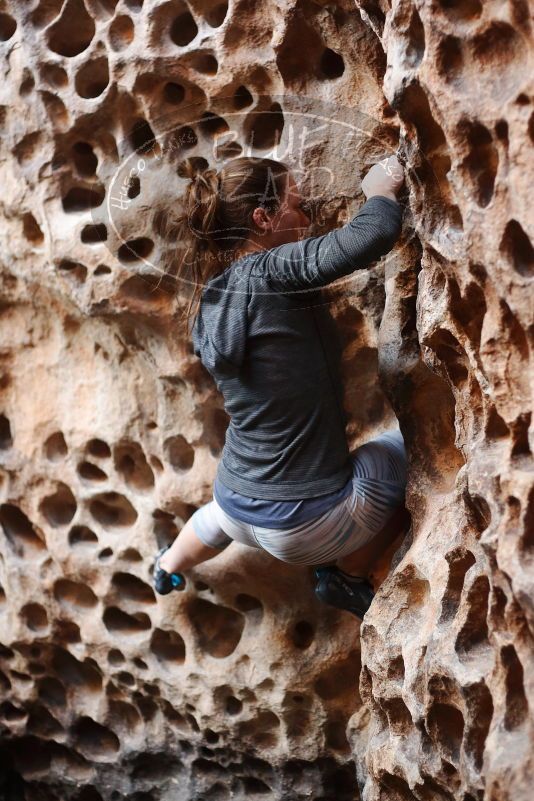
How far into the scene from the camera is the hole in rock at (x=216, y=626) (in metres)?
2.01

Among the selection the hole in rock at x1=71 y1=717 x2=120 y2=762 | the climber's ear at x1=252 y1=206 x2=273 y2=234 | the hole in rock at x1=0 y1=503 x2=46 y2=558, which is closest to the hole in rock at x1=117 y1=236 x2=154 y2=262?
the climber's ear at x1=252 y1=206 x2=273 y2=234

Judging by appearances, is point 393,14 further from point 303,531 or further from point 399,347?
point 303,531

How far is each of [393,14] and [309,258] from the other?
13.3 inches

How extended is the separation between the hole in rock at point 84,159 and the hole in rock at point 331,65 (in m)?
0.49

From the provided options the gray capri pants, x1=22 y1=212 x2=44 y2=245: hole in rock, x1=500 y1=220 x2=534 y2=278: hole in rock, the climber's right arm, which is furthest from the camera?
x1=22 y1=212 x2=44 y2=245: hole in rock

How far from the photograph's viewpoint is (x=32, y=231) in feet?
6.48

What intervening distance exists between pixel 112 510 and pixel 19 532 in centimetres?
27

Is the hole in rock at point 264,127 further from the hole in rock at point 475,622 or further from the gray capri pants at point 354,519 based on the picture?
the hole in rock at point 475,622

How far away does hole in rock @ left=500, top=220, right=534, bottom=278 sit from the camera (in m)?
1.17

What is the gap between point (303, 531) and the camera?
1.61 meters

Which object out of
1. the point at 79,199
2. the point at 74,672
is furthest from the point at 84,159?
the point at 74,672

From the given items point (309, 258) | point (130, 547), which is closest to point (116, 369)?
point (130, 547)

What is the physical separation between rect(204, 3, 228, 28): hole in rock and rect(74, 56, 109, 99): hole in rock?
213 millimetres

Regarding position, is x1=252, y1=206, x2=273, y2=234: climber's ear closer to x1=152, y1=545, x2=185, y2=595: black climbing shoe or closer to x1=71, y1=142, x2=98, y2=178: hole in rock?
x1=71, y1=142, x2=98, y2=178: hole in rock
